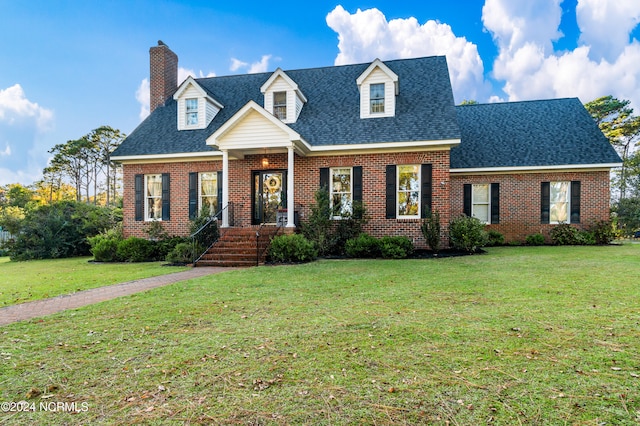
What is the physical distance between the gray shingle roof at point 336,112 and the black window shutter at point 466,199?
408 cm

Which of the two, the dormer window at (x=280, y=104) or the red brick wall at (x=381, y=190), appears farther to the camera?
the dormer window at (x=280, y=104)

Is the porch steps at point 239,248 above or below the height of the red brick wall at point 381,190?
below

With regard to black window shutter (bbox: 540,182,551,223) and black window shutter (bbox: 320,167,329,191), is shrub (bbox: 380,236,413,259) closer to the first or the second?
black window shutter (bbox: 320,167,329,191)

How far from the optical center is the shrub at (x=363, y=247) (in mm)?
10953

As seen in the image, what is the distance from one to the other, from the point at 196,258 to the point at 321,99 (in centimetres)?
858

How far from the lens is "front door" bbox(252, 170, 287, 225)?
43.7 feet

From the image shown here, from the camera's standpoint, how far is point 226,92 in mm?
16125

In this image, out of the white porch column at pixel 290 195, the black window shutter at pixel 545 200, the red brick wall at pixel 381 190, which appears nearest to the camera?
the white porch column at pixel 290 195

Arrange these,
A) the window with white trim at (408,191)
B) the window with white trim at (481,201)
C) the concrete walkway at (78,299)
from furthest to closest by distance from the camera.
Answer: the window with white trim at (481,201), the window with white trim at (408,191), the concrete walkway at (78,299)

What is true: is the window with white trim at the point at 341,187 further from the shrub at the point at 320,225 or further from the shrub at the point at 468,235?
the shrub at the point at 468,235

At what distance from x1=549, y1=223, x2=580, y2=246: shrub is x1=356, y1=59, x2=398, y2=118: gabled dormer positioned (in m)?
8.65

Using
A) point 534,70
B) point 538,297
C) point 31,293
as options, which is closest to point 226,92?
point 31,293

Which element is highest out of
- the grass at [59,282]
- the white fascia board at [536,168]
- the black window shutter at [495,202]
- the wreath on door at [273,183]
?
the white fascia board at [536,168]

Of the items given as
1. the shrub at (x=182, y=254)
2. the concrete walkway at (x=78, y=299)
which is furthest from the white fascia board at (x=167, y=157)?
the concrete walkway at (x=78, y=299)
